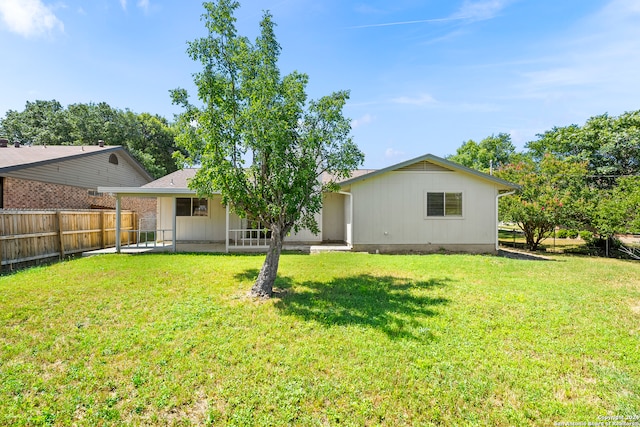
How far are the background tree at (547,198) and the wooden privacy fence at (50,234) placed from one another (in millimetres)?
17428

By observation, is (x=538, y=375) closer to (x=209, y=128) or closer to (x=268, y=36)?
(x=209, y=128)

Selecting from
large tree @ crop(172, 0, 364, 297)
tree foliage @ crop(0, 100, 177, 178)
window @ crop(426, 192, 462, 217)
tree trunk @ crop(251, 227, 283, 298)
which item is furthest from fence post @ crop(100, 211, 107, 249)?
tree foliage @ crop(0, 100, 177, 178)

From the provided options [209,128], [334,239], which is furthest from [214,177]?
[334,239]

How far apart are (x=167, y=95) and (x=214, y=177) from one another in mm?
2202

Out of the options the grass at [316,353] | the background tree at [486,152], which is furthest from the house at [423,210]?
the background tree at [486,152]

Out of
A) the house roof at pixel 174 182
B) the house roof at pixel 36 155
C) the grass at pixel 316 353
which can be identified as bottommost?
the grass at pixel 316 353

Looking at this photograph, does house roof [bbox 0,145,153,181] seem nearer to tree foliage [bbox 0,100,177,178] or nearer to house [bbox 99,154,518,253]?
house [bbox 99,154,518,253]

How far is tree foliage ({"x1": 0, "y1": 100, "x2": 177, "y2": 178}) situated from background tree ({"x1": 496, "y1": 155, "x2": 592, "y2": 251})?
1011 inches

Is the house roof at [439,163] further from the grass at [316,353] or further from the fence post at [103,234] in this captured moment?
the fence post at [103,234]

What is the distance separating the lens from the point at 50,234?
31.3 feet

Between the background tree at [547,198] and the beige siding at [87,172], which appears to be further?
the background tree at [547,198]

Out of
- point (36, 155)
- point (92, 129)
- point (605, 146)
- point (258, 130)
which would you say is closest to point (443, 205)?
point (258, 130)

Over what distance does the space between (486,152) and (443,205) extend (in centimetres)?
2741

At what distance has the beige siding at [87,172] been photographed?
1295 centimetres
